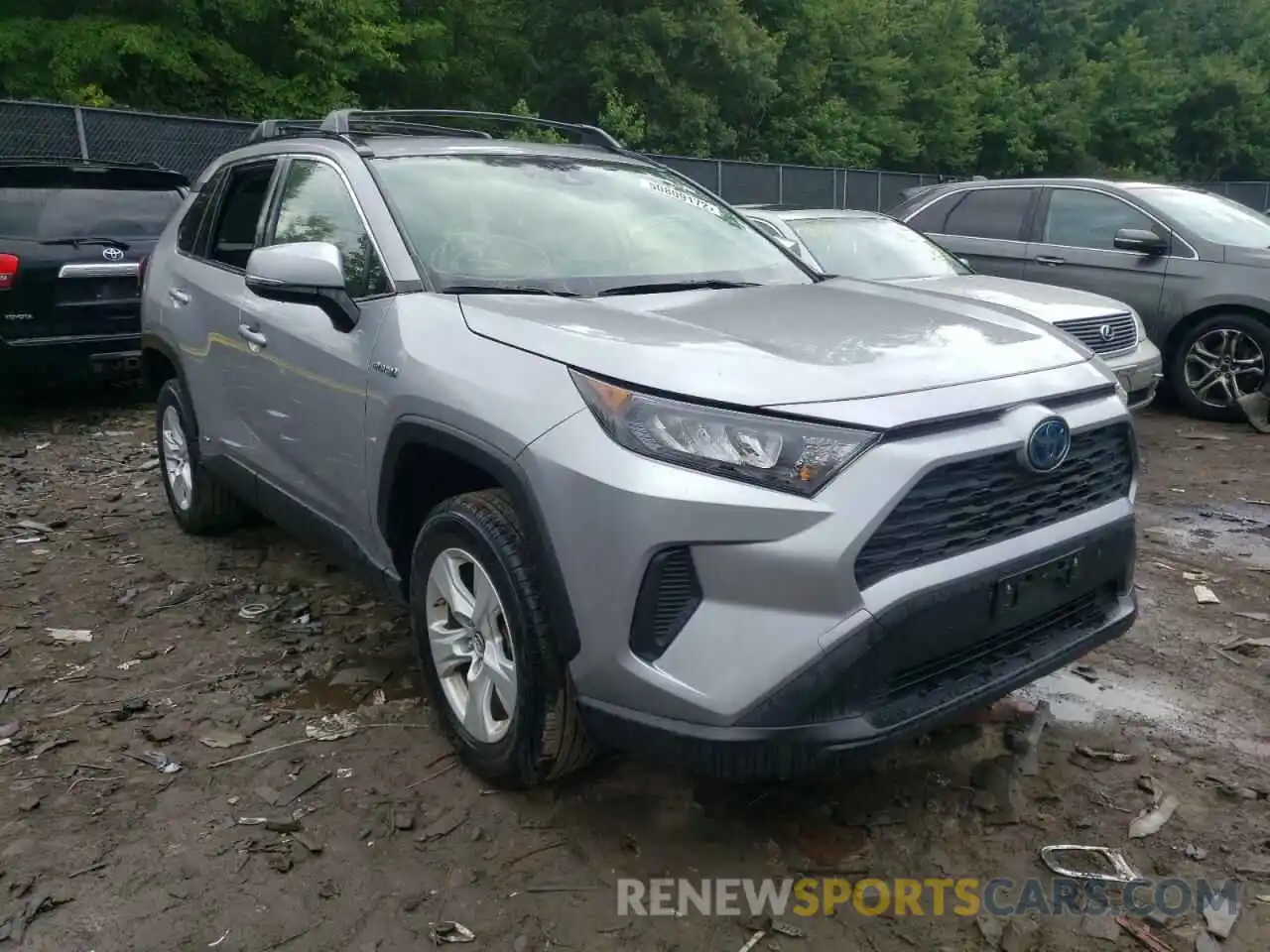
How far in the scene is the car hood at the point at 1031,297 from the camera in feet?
19.3

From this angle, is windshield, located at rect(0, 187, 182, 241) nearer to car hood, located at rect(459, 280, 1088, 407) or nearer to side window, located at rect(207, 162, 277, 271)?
side window, located at rect(207, 162, 277, 271)

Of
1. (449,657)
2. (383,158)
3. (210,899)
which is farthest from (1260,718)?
(383,158)

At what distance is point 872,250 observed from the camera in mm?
7316

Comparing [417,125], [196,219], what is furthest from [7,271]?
[417,125]

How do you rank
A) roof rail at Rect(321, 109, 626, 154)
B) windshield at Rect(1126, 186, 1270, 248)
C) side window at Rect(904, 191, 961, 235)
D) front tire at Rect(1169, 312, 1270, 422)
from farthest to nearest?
side window at Rect(904, 191, 961, 235)
windshield at Rect(1126, 186, 1270, 248)
front tire at Rect(1169, 312, 1270, 422)
roof rail at Rect(321, 109, 626, 154)

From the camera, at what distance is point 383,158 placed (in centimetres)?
345

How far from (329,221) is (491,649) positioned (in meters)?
1.64

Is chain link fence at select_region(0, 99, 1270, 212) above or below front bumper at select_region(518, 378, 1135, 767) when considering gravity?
above

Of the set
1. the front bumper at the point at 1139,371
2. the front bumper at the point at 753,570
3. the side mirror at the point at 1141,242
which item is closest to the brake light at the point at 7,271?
the front bumper at the point at 753,570

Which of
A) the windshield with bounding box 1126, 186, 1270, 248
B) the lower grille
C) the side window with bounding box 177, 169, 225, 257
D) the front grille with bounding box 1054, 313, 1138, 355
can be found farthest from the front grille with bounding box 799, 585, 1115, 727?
the windshield with bounding box 1126, 186, 1270, 248

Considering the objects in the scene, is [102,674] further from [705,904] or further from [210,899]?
[705,904]

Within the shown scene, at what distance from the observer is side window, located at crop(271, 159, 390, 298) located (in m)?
3.16

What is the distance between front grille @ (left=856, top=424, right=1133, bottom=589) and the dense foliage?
51.7 ft

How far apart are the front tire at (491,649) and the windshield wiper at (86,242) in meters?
5.53
